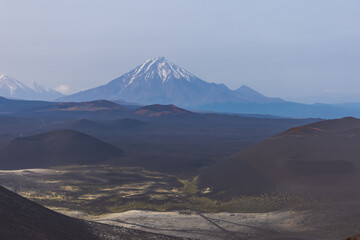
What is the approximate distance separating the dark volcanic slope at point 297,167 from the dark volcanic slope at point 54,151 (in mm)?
21942

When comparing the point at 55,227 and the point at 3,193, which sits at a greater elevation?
the point at 3,193

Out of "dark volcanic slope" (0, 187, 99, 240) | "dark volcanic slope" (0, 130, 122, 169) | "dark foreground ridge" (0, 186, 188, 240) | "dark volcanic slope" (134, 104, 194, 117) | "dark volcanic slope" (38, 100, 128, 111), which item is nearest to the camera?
"dark volcanic slope" (0, 187, 99, 240)

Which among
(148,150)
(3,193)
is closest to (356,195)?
(3,193)

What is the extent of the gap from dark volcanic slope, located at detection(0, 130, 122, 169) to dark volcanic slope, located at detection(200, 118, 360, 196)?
72.0 ft

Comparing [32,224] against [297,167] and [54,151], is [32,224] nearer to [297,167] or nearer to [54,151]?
[297,167]

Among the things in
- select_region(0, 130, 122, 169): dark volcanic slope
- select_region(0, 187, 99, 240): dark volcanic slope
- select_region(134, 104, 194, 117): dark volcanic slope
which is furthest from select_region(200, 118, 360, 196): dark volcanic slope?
select_region(134, 104, 194, 117): dark volcanic slope

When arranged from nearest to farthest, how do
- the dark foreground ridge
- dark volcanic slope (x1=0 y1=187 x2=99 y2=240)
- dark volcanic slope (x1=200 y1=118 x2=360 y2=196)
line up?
dark volcanic slope (x1=0 y1=187 x2=99 y2=240) < the dark foreground ridge < dark volcanic slope (x1=200 y1=118 x2=360 y2=196)

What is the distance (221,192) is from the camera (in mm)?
32625

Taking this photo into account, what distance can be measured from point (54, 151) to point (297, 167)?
36325mm

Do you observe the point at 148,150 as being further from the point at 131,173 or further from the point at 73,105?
the point at 73,105

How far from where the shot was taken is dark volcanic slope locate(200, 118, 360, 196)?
101 ft

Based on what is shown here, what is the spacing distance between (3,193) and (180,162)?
33066mm

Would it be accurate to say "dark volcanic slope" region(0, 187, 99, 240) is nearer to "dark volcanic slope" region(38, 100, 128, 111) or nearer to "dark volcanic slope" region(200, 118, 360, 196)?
"dark volcanic slope" region(200, 118, 360, 196)

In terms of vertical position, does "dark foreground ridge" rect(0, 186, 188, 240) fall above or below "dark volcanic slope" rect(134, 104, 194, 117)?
below
